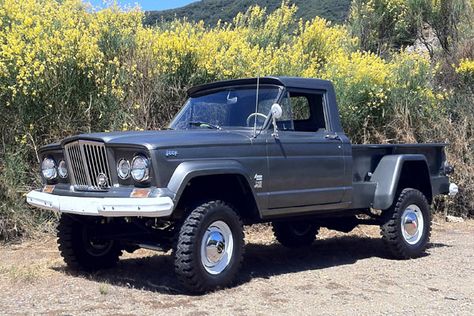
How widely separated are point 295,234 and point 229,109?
2.39 metres

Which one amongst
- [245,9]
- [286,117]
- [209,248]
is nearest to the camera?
[209,248]

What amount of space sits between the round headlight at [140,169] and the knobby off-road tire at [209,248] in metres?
0.55

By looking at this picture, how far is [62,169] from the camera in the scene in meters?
6.37

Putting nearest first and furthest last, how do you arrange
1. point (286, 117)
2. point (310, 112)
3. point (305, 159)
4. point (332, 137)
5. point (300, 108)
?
point (305, 159), point (286, 117), point (332, 137), point (300, 108), point (310, 112)

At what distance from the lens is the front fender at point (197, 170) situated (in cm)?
546

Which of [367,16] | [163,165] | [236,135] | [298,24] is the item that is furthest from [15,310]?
[367,16]

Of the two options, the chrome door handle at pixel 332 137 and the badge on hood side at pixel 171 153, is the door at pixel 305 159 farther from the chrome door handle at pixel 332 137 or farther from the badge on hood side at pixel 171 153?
the badge on hood side at pixel 171 153

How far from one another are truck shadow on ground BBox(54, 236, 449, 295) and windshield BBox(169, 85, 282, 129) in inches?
61.4

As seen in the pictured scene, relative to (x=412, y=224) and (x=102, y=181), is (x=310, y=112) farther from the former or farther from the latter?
(x=102, y=181)

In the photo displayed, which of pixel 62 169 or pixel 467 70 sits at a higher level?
pixel 467 70

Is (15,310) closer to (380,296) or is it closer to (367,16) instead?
(380,296)

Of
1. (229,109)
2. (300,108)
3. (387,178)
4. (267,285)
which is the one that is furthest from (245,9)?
(267,285)

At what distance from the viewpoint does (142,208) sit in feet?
17.5

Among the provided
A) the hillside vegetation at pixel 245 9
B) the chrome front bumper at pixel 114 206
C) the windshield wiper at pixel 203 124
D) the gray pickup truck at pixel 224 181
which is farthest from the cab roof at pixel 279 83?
the hillside vegetation at pixel 245 9
